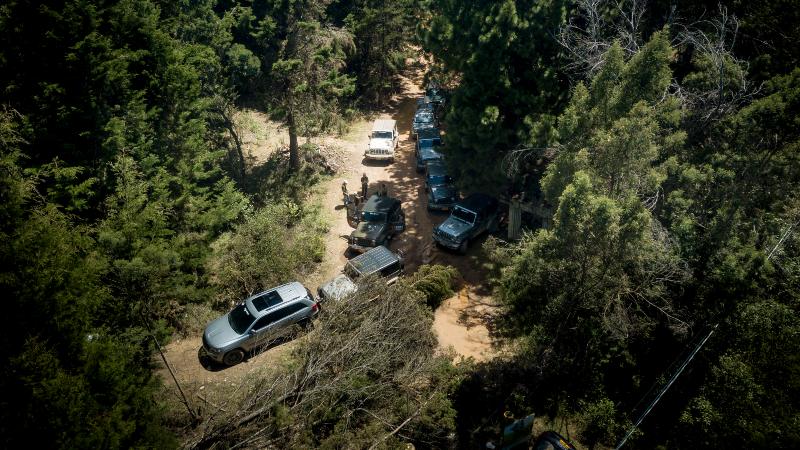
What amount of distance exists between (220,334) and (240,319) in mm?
733

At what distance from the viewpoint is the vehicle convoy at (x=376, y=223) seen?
65.2 ft

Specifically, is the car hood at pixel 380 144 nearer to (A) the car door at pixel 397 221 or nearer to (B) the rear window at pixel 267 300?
(A) the car door at pixel 397 221

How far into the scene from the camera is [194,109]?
1981cm

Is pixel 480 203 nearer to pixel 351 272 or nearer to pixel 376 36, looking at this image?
pixel 351 272

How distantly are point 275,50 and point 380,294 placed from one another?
15915 millimetres

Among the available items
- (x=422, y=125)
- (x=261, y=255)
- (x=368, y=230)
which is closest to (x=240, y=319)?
(x=261, y=255)

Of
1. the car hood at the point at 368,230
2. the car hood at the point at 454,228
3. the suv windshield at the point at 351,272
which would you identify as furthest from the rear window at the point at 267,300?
the car hood at the point at 454,228

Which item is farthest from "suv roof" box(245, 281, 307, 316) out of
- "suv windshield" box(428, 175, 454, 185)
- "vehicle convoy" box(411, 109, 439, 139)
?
"vehicle convoy" box(411, 109, 439, 139)

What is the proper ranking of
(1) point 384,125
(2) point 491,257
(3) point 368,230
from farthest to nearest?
1. (1) point 384,125
2. (3) point 368,230
3. (2) point 491,257

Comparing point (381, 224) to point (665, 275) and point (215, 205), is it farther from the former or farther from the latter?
point (665, 275)

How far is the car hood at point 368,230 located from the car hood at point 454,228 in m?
2.49

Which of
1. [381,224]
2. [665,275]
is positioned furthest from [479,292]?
[665,275]

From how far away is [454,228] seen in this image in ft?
65.7

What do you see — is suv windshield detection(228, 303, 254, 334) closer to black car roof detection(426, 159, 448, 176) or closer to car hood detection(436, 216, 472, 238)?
car hood detection(436, 216, 472, 238)
